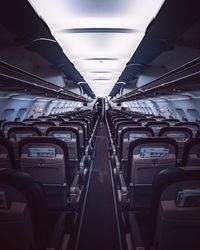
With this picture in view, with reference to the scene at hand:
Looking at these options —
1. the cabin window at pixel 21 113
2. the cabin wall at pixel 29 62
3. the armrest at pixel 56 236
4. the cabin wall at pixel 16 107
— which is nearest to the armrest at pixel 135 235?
the armrest at pixel 56 236

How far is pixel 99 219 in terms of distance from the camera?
481 centimetres

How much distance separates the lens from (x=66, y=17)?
3.74 meters

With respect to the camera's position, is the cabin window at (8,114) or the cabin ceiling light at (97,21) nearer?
the cabin ceiling light at (97,21)

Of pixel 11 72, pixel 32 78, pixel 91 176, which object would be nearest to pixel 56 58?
pixel 32 78

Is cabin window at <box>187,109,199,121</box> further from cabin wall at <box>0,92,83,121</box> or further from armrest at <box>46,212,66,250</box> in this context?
armrest at <box>46,212,66,250</box>

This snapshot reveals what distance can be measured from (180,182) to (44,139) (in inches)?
93.5

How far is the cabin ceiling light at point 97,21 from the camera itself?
3.34 meters

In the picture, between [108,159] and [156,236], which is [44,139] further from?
[108,159]

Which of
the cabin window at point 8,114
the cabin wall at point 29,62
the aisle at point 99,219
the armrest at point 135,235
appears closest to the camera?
the armrest at point 135,235

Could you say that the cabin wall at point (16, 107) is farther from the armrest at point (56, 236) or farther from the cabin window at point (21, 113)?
the armrest at point (56, 236)

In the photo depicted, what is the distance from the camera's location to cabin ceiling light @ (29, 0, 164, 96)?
3.34 meters

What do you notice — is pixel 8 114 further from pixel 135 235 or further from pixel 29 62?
pixel 135 235

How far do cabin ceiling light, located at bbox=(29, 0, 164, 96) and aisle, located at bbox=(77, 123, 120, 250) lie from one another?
3.21m

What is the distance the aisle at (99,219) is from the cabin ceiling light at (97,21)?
3206 mm
